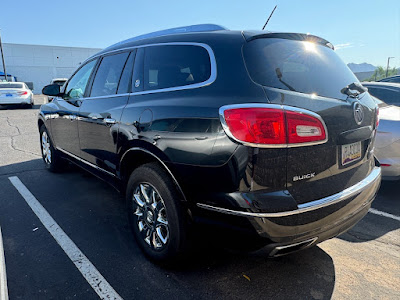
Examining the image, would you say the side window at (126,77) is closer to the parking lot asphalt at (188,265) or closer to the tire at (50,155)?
the parking lot asphalt at (188,265)

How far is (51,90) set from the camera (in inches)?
168

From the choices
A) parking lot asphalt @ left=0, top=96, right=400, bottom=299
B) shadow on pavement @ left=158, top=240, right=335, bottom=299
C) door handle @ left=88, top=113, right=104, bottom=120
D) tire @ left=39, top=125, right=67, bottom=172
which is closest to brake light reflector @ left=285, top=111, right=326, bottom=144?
parking lot asphalt @ left=0, top=96, right=400, bottom=299

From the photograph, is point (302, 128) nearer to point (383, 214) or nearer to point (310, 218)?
point (310, 218)

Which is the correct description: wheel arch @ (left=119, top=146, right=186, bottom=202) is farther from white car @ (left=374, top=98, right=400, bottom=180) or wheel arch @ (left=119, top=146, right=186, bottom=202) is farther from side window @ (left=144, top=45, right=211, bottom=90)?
white car @ (left=374, top=98, right=400, bottom=180)

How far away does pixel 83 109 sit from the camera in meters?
3.48

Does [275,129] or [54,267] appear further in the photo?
[54,267]

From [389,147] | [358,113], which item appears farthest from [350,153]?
[389,147]

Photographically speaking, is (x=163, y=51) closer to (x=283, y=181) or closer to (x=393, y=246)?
(x=283, y=181)

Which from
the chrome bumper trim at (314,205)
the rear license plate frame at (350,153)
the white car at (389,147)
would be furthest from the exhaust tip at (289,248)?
the white car at (389,147)

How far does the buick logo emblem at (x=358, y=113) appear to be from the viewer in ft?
7.02

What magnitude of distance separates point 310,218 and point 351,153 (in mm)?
655

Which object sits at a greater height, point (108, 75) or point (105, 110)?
point (108, 75)

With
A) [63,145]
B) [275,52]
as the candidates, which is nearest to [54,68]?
[63,145]

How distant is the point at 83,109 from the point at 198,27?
1.75 meters
